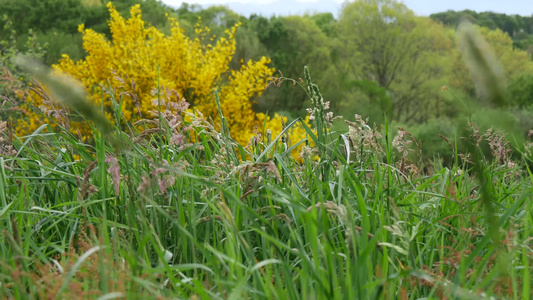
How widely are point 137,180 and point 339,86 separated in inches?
1280

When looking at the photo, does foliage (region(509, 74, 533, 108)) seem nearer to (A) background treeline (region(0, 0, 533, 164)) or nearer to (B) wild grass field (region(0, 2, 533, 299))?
(A) background treeline (region(0, 0, 533, 164))

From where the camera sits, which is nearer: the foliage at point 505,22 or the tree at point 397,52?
the tree at point 397,52

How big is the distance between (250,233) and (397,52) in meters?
39.8

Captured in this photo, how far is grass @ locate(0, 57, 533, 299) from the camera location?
113 centimetres

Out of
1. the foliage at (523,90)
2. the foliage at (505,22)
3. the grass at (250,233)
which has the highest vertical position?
the foliage at (505,22)

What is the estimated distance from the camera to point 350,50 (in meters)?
39.0

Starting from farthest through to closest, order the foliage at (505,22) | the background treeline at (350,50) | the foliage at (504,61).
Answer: the foliage at (505,22)
the foliage at (504,61)
the background treeline at (350,50)

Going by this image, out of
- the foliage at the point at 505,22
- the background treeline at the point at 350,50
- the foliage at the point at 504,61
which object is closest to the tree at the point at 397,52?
the background treeline at the point at 350,50

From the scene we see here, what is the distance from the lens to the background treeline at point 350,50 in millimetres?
28891

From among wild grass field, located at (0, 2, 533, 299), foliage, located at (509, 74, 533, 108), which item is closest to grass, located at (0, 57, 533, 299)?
wild grass field, located at (0, 2, 533, 299)

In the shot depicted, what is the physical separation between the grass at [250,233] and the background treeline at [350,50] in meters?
25.3

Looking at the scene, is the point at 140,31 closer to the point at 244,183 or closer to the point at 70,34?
the point at 244,183

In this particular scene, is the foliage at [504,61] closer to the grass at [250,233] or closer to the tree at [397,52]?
the tree at [397,52]

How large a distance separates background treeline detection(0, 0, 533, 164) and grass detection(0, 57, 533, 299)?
25.3m
